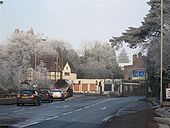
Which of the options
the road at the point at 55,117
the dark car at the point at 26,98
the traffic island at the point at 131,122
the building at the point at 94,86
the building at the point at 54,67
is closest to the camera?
the traffic island at the point at 131,122

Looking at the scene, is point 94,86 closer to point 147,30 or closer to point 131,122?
point 147,30

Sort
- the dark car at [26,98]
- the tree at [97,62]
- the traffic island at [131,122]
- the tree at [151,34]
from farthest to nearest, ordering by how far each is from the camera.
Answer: the tree at [97,62]
the tree at [151,34]
the dark car at [26,98]
the traffic island at [131,122]

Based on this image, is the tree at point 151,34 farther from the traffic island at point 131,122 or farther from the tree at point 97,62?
the tree at point 97,62

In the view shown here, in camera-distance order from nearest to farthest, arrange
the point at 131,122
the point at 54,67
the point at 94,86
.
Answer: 1. the point at 131,122
2. the point at 94,86
3. the point at 54,67

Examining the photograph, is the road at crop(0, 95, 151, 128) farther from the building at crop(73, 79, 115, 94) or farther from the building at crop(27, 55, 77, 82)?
the building at crop(73, 79, 115, 94)

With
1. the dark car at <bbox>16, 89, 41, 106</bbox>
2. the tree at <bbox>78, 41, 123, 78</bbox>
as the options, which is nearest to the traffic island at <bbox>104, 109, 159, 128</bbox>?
the dark car at <bbox>16, 89, 41, 106</bbox>

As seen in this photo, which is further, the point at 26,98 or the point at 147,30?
the point at 147,30

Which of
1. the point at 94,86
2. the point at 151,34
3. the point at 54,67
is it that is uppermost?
the point at 151,34

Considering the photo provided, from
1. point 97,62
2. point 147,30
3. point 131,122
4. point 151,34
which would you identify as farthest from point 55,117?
point 97,62

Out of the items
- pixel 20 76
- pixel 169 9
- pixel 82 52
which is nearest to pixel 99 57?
pixel 82 52

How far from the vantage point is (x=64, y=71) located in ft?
382

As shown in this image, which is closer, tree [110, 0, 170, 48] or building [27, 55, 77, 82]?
tree [110, 0, 170, 48]

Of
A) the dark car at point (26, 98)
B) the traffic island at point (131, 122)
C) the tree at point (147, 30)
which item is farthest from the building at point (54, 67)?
the traffic island at point (131, 122)

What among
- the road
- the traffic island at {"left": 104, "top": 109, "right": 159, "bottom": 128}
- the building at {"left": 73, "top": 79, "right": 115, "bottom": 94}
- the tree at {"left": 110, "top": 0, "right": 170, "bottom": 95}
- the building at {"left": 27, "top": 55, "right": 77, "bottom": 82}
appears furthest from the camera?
the building at {"left": 73, "top": 79, "right": 115, "bottom": 94}
